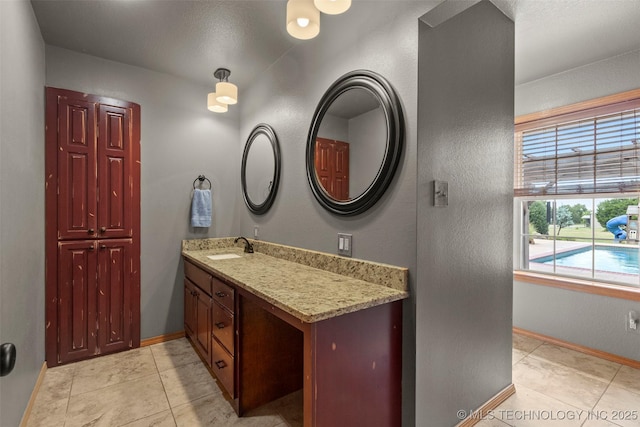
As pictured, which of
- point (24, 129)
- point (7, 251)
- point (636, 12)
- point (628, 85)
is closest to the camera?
point (7, 251)

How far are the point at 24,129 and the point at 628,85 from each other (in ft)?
14.6

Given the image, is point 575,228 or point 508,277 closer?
point 508,277

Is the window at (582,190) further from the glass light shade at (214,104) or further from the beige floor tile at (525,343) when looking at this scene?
the glass light shade at (214,104)

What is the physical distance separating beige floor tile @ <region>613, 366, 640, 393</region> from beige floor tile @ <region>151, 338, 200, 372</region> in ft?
10.9

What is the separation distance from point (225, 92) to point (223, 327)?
1.87m

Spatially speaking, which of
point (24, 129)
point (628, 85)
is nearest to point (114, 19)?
point (24, 129)

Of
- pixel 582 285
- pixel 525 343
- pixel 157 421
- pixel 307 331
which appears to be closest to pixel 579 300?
pixel 582 285

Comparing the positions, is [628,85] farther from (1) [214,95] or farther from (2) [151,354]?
(2) [151,354]

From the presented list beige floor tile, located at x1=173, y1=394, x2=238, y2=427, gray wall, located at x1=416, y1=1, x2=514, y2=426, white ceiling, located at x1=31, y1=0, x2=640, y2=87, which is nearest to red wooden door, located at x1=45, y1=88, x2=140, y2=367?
white ceiling, located at x1=31, y1=0, x2=640, y2=87

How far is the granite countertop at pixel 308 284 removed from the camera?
137 cm

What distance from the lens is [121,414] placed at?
1.91 meters

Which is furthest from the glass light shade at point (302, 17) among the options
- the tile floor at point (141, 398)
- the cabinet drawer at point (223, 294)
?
the tile floor at point (141, 398)

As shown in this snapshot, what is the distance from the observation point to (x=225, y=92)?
2602 mm

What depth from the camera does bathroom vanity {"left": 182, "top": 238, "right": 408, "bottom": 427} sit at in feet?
4.39
